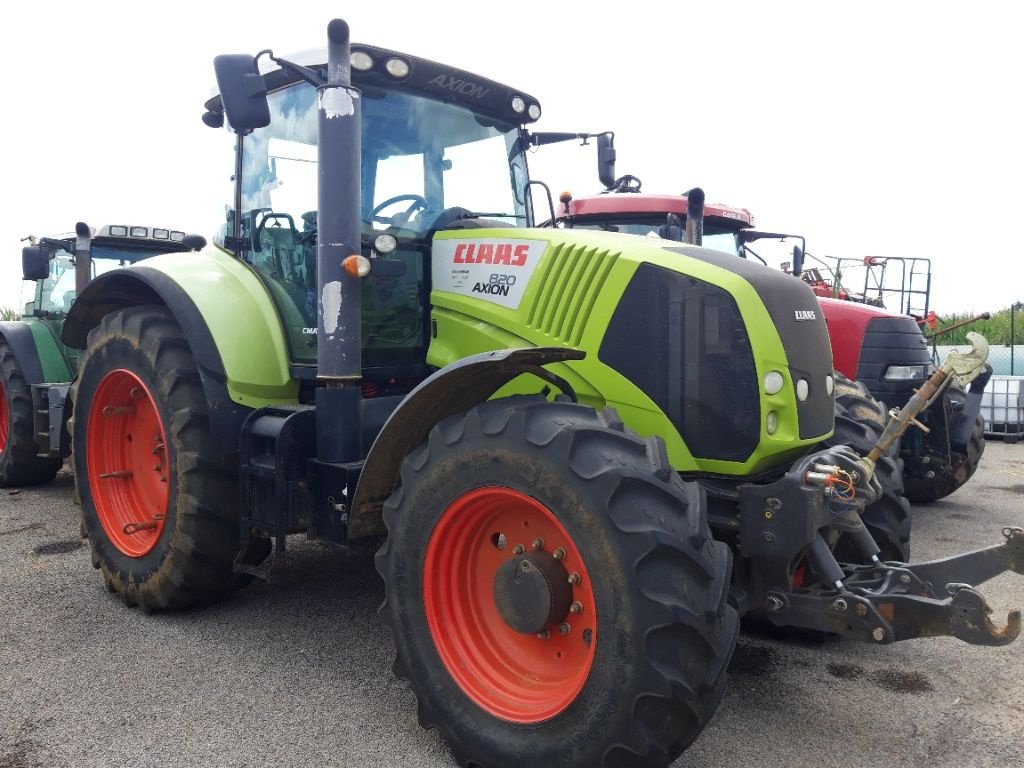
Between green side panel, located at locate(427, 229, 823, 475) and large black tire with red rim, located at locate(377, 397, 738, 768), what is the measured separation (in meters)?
0.51

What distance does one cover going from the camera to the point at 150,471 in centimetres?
480

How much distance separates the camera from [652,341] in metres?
3.25

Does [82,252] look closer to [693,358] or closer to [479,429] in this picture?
[479,429]

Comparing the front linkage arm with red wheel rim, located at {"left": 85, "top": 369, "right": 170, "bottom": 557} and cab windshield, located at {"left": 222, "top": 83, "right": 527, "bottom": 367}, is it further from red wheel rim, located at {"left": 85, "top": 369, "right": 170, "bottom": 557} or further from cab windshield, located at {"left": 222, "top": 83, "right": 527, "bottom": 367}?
red wheel rim, located at {"left": 85, "top": 369, "right": 170, "bottom": 557}

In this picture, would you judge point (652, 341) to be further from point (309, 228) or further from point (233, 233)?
point (233, 233)

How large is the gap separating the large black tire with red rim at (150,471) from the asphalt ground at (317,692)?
0.82ft

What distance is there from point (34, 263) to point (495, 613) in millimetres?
6618

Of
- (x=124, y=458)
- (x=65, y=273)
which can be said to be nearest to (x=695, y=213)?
(x=124, y=458)

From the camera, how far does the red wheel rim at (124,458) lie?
4.64 metres

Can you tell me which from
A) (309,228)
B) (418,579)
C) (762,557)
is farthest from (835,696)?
(309,228)

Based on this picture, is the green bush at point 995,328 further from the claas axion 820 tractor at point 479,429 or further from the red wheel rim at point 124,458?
the red wheel rim at point 124,458

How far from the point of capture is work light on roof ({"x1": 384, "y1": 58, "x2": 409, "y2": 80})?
379 centimetres

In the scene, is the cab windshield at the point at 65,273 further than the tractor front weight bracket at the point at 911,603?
Yes

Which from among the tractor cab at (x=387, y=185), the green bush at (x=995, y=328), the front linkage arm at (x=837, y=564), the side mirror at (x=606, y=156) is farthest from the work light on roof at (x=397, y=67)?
the green bush at (x=995, y=328)
